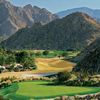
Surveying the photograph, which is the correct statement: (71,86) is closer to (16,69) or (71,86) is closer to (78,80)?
(78,80)

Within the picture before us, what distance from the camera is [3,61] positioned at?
3191 inches

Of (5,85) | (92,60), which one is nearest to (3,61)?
(92,60)

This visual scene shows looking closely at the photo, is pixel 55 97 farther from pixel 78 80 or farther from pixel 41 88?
pixel 78 80

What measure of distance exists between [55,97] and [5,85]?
11.8m

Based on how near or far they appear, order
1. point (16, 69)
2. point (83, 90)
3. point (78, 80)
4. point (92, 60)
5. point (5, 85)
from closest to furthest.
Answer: point (83, 90)
point (78, 80)
point (5, 85)
point (92, 60)
point (16, 69)

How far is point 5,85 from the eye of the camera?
3988 cm

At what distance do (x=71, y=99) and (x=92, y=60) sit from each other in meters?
27.6

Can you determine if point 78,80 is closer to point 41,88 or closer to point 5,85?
point 41,88

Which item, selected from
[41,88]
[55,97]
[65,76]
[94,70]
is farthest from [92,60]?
[55,97]

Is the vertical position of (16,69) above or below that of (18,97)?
below

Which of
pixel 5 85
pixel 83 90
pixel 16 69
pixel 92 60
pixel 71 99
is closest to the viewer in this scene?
pixel 71 99

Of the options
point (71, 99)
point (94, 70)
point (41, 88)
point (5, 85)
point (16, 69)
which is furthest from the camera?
point (16, 69)

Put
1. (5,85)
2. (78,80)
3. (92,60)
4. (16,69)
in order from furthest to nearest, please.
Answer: (16,69) < (92,60) < (5,85) < (78,80)

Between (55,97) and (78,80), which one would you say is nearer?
(55,97)
